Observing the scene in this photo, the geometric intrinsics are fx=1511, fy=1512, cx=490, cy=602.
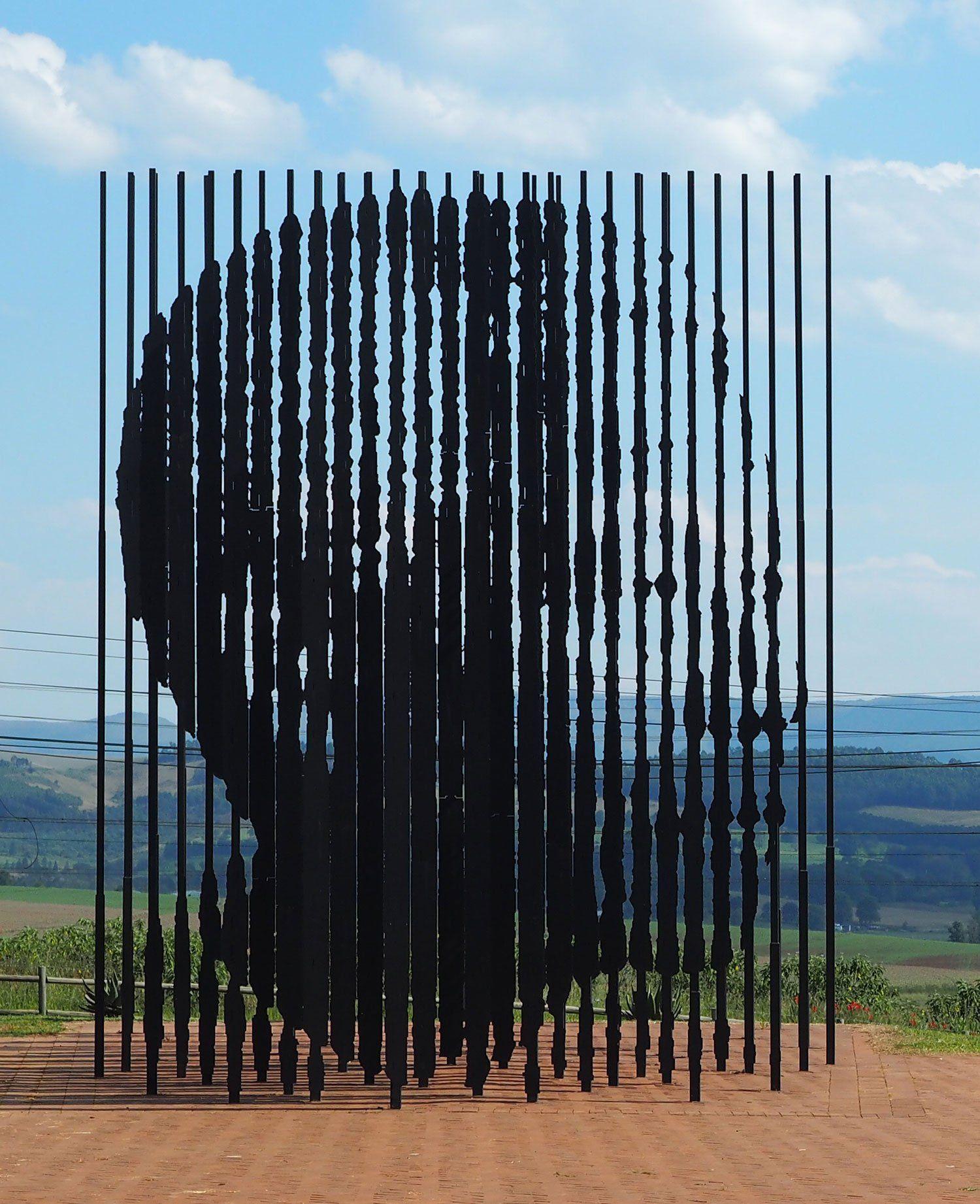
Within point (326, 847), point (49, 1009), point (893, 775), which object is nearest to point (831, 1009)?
point (326, 847)

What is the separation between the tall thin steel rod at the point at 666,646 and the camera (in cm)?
895

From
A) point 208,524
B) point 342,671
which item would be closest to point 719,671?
point 342,671

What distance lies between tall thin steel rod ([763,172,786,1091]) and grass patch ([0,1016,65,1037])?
5.53 metres

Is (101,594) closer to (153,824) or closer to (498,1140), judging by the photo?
(153,824)

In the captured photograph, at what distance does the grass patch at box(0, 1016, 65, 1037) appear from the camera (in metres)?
11.3

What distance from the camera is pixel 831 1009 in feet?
31.7

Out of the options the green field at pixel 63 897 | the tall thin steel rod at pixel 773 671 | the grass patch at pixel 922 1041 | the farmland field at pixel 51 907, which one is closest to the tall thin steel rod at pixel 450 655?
the tall thin steel rod at pixel 773 671

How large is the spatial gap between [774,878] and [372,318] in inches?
157

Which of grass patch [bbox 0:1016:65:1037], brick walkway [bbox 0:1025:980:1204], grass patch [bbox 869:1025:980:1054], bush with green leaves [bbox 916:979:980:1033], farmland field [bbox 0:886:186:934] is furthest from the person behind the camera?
farmland field [bbox 0:886:186:934]

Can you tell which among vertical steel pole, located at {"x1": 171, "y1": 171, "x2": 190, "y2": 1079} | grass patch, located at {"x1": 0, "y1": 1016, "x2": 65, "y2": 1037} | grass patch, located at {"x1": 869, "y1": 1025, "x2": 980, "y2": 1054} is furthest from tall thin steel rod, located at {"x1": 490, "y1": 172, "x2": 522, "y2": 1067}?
grass patch, located at {"x1": 0, "y1": 1016, "x2": 65, "y2": 1037}

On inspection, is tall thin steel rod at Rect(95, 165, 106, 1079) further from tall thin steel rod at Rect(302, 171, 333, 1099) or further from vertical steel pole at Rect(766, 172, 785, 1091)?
vertical steel pole at Rect(766, 172, 785, 1091)

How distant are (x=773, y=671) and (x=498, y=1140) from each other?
3221 mm

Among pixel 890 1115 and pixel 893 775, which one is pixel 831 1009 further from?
pixel 893 775

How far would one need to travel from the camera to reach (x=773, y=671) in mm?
9094
